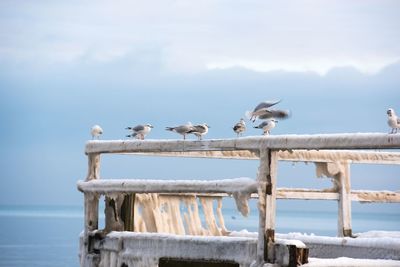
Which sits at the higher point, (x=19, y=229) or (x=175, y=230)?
(x=19, y=229)

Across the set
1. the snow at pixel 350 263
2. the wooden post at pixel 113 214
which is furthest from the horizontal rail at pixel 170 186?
the snow at pixel 350 263

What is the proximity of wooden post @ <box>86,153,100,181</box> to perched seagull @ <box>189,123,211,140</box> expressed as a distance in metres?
1.76

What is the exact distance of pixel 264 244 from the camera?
51.4 feet

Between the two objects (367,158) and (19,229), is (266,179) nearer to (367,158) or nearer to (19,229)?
(367,158)

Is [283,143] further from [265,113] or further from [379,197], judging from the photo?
[379,197]

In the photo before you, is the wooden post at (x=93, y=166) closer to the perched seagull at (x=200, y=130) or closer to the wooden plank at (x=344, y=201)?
the perched seagull at (x=200, y=130)

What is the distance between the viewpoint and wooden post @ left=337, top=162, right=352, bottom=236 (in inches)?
800

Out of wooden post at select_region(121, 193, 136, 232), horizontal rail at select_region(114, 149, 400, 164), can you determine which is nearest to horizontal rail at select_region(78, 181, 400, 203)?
wooden post at select_region(121, 193, 136, 232)

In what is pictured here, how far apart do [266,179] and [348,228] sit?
4863 millimetres

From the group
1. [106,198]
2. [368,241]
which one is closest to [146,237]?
[106,198]

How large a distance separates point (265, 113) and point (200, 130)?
0.77 m

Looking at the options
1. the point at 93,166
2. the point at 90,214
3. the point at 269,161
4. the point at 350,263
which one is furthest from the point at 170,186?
the point at 350,263

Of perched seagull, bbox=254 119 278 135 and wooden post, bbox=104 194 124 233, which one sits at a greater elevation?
perched seagull, bbox=254 119 278 135

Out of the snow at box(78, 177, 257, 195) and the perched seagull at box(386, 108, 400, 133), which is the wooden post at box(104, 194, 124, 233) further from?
the perched seagull at box(386, 108, 400, 133)
